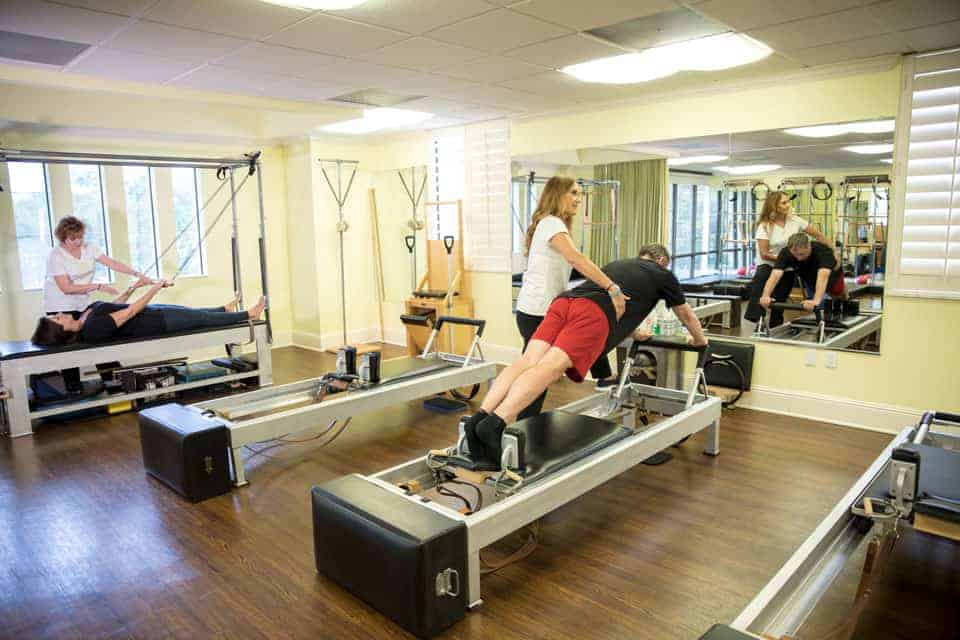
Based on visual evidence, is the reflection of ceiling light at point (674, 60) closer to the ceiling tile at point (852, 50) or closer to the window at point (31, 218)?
the ceiling tile at point (852, 50)

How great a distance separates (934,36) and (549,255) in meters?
2.20

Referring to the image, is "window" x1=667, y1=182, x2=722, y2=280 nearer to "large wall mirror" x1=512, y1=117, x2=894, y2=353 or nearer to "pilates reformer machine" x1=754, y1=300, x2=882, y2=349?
"large wall mirror" x1=512, y1=117, x2=894, y2=353

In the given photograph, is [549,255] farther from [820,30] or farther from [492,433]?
[820,30]

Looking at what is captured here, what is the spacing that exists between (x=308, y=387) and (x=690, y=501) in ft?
7.60

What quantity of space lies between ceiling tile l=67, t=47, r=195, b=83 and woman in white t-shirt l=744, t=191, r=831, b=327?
3.68m

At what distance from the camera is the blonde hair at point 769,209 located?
13.8 ft

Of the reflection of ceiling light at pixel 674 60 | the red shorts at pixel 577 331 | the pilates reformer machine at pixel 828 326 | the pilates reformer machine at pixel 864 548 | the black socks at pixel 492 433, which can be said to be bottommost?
the pilates reformer machine at pixel 864 548

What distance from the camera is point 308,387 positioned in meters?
3.97

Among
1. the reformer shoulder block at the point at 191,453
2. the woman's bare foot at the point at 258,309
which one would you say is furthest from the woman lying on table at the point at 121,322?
the reformer shoulder block at the point at 191,453

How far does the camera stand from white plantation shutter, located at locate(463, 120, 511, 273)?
222 inches

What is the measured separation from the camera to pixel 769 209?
425 cm

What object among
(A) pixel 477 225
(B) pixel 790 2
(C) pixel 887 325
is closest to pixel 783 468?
(C) pixel 887 325

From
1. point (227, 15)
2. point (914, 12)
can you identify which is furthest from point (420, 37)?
point (914, 12)

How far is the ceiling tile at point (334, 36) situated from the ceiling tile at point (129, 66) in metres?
0.83
